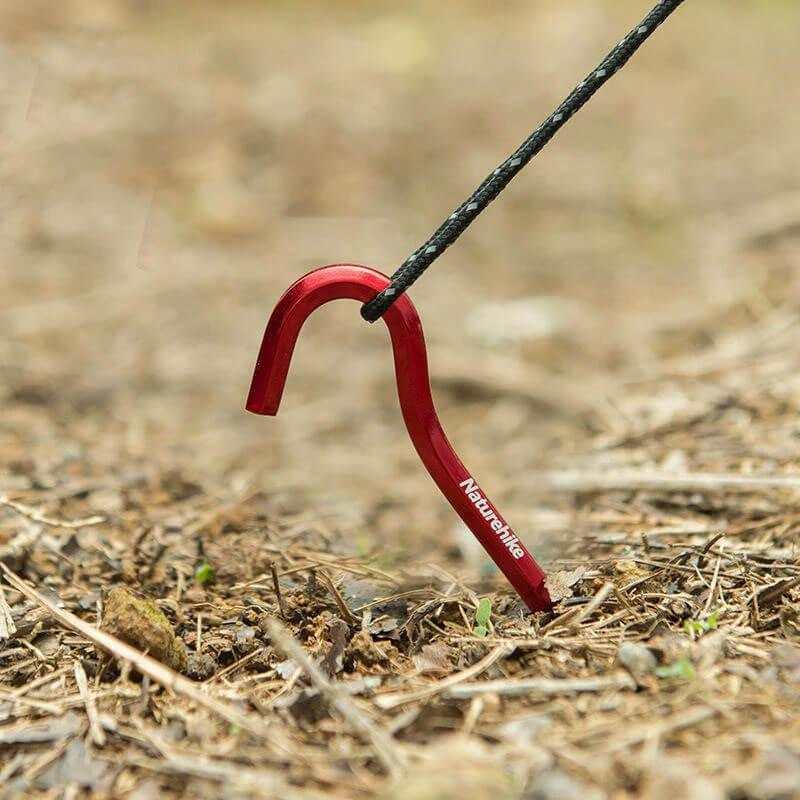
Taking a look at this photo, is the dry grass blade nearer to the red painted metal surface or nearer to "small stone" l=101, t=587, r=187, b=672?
"small stone" l=101, t=587, r=187, b=672

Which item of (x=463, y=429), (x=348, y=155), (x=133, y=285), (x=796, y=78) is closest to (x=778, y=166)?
(x=796, y=78)

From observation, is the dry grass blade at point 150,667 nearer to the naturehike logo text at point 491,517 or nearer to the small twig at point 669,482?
the naturehike logo text at point 491,517

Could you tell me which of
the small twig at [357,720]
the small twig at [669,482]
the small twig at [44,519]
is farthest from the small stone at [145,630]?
the small twig at [669,482]

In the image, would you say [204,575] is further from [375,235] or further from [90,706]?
[375,235]

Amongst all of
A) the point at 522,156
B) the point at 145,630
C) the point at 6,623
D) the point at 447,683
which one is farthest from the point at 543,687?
Result: the point at 6,623

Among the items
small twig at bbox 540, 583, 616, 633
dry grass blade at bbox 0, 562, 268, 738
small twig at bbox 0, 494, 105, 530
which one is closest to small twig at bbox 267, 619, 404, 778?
dry grass blade at bbox 0, 562, 268, 738

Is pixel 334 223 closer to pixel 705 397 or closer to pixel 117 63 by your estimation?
pixel 117 63
